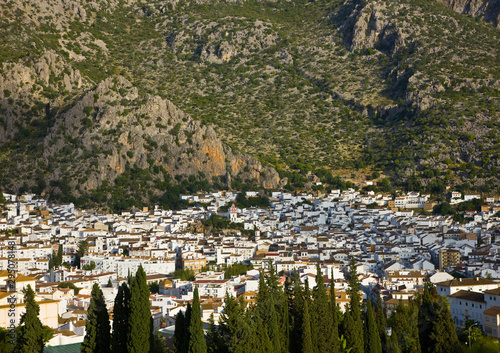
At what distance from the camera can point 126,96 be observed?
108188 millimetres

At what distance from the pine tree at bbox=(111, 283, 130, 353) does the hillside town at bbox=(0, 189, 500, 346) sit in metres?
11.0

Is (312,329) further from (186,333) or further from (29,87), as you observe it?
(29,87)

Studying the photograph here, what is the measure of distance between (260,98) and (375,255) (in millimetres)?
62044

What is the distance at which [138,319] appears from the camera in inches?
1173

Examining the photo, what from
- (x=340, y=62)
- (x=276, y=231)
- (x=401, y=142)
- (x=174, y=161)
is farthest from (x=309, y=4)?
(x=276, y=231)

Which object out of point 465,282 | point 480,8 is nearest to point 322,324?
point 465,282

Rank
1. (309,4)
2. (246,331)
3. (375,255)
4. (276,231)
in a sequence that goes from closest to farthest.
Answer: (246,331) < (375,255) < (276,231) < (309,4)

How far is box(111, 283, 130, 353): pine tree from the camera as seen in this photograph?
30.0m

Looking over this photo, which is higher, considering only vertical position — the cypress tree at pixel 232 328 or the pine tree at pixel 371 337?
the cypress tree at pixel 232 328

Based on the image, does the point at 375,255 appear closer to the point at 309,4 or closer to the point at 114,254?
the point at 114,254

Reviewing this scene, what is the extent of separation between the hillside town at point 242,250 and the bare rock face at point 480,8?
61.5m

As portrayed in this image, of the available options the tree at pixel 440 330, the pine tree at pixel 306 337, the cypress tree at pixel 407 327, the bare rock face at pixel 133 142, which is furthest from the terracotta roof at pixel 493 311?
the bare rock face at pixel 133 142

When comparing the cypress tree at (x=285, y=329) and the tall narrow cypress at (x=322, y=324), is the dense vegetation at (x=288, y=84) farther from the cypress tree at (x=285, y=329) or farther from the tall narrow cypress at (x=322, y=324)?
the cypress tree at (x=285, y=329)

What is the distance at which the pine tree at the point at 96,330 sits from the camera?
30531 mm
